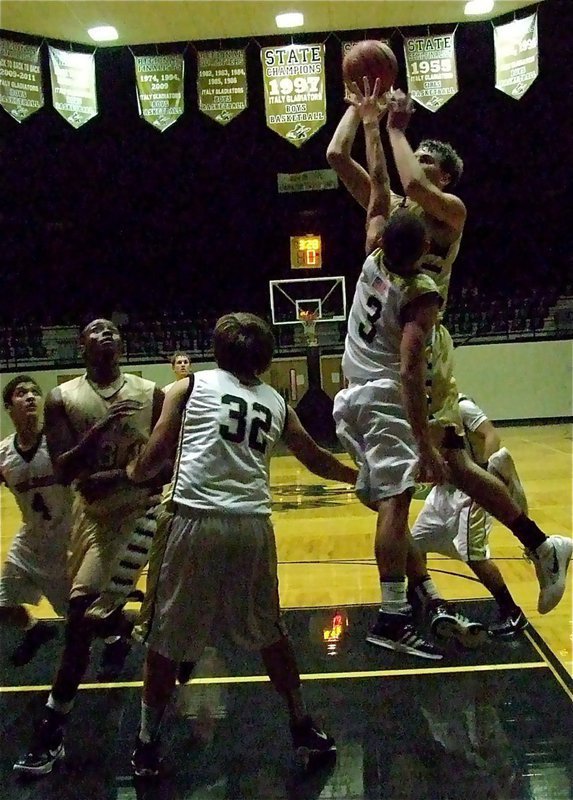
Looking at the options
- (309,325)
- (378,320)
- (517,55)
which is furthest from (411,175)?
(309,325)

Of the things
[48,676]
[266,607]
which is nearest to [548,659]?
[266,607]

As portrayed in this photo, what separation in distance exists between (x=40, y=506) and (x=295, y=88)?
8538mm

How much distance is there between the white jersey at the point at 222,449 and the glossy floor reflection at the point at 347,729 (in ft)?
1.60

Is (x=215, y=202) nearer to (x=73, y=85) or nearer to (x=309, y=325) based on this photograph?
(x=309, y=325)

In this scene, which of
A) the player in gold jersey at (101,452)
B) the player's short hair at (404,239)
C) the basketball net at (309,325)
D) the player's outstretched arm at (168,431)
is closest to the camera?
the player's outstretched arm at (168,431)

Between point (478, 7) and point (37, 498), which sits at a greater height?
point (478, 7)

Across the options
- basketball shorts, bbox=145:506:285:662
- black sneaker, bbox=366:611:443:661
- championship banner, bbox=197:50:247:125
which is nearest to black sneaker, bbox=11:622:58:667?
basketball shorts, bbox=145:506:285:662

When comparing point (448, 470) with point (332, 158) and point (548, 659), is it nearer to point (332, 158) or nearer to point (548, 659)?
point (548, 659)

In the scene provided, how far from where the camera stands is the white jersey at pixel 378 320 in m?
3.10

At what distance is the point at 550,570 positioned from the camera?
335 cm

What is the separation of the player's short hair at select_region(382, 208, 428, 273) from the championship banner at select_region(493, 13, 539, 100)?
8438 millimetres

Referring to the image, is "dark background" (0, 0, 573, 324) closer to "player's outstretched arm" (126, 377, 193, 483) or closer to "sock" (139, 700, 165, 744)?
"player's outstretched arm" (126, 377, 193, 483)

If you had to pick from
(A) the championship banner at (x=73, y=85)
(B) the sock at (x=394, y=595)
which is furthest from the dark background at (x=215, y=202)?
(B) the sock at (x=394, y=595)

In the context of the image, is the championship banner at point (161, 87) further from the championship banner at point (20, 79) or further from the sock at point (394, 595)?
the sock at point (394, 595)
